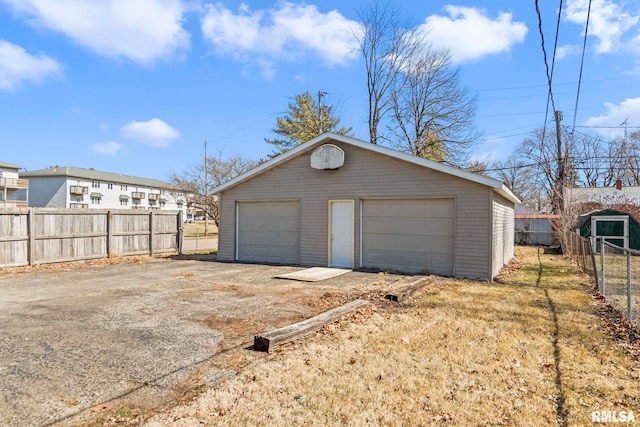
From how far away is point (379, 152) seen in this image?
34.3ft

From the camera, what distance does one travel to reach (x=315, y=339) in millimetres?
4551

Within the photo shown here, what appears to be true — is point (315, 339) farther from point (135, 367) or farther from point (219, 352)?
point (135, 367)

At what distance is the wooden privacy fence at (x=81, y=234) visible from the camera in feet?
34.8

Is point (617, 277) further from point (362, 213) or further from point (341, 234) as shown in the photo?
point (341, 234)

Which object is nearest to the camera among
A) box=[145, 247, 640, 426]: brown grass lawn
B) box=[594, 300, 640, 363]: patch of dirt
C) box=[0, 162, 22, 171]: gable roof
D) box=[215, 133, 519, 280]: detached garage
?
box=[145, 247, 640, 426]: brown grass lawn

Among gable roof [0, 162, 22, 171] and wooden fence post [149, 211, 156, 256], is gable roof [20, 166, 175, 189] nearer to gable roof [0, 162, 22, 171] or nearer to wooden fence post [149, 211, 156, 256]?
gable roof [0, 162, 22, 171]

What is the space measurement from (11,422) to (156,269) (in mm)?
8714

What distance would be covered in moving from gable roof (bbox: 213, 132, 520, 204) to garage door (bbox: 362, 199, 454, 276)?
89 centimetres

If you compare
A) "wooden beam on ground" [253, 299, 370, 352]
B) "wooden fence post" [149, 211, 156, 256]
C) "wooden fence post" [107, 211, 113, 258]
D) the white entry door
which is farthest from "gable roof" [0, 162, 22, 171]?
"wooden beam on ground" [253, 299, 370, 352]

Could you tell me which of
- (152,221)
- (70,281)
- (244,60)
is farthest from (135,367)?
(244,60)

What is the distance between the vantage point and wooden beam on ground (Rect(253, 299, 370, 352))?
4145mm

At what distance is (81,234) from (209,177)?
18.4 metres

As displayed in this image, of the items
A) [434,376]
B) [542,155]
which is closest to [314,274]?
[434,376]

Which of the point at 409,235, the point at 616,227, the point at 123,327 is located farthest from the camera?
the point at 616,227
